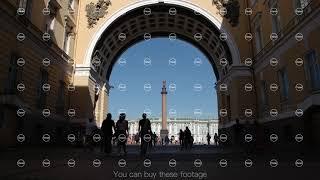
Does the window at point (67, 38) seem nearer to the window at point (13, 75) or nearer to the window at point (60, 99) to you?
the window at point (60, 99)

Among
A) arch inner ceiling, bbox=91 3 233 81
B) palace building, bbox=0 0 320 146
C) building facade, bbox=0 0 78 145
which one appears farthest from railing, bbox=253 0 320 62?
building facade, bbox=0 0 78 145

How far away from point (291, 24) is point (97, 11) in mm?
15965

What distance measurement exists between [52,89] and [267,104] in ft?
49.3

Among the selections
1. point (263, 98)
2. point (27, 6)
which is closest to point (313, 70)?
point (263, 98)

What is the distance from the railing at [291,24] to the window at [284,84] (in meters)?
1.93

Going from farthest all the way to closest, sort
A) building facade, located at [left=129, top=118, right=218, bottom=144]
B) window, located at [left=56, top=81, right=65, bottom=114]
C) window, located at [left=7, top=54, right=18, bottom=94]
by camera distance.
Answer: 1. building facade, located at [left=129, top=118, right=218, bottom=144]
2. window, located at [left=56, top=81, right=65, bottom=114]
3. window, located at [left=7, top=54, right=18, bottom=94]

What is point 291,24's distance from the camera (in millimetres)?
17281

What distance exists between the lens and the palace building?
50.1 ft

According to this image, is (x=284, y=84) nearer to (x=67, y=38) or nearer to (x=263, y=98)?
(x=263, y=98)

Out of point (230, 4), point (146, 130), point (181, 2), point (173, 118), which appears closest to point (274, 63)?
point (230, 4)

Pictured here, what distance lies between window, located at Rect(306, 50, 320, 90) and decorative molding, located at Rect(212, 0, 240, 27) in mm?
10997

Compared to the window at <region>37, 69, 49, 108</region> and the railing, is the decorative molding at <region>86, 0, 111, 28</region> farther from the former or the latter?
the railing

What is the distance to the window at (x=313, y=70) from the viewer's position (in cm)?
1484

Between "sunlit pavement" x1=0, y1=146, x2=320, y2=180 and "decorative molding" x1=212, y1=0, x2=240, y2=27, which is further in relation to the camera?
"decorative molding" x1=212, y1=0, x2=240, y2=27
